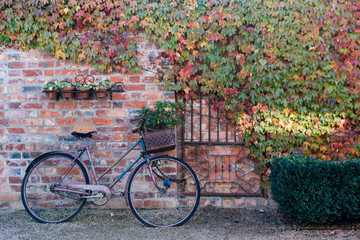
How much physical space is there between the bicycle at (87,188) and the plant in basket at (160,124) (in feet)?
0.49

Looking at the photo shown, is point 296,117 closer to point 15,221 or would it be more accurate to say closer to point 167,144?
point 167,144

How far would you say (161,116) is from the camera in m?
3.54

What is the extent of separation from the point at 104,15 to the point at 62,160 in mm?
1700

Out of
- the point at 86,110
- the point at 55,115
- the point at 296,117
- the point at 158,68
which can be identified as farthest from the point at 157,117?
the point at 296,117

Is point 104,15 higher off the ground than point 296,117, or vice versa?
point 104,15

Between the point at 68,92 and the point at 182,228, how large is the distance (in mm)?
1886

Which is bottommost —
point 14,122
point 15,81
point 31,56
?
point 14,122

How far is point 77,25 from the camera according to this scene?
382cm

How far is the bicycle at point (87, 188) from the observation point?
359cm

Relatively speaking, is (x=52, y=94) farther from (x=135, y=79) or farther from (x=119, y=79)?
(x=135, y=79)

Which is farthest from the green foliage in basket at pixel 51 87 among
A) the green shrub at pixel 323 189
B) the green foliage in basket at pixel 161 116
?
the green shrub at pixel 323 189

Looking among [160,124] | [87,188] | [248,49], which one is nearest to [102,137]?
[87,188]

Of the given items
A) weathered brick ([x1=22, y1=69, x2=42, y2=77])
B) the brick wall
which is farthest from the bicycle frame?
weathered brick ([x1=22, y1=69, x2=42, y2=77])

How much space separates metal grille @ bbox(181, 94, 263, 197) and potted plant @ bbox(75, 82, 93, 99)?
113 cm
